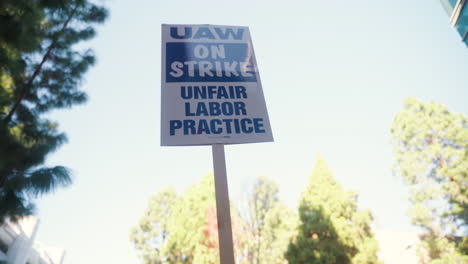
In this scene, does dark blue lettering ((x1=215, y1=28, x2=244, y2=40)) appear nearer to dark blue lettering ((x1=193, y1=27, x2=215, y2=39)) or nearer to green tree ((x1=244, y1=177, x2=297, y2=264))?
dark blue lettering ((x1=193, y1=27, x2=215, y2=39))

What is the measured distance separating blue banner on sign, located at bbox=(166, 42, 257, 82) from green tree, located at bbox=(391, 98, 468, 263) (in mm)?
13607

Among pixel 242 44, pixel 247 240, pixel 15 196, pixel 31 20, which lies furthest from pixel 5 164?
pixel 247 240

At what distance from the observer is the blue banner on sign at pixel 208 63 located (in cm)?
205

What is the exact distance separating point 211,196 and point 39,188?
11819 mm

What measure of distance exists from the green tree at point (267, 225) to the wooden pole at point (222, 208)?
42.3 ft

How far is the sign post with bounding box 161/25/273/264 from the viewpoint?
5.62 ft

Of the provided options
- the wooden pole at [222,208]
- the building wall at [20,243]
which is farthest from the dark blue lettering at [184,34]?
the building wall at [20,243]

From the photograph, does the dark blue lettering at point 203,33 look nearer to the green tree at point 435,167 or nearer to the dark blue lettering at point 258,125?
the dark blue lettering at point 258,125

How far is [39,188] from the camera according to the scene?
384 cm

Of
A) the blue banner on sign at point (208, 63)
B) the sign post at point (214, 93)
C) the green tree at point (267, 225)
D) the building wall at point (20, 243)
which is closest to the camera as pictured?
the sign post at point (214, 93)

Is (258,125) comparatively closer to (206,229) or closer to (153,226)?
(206,229)

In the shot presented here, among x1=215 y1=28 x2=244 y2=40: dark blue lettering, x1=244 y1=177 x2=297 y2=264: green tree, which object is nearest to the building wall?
x1=244 y1=177 x2=297 y2=264: green tree

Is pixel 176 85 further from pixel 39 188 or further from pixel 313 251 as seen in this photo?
pixel 313 251

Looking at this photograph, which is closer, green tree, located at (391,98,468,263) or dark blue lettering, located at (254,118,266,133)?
dark blue lettering, located at (254,118,266,133)
